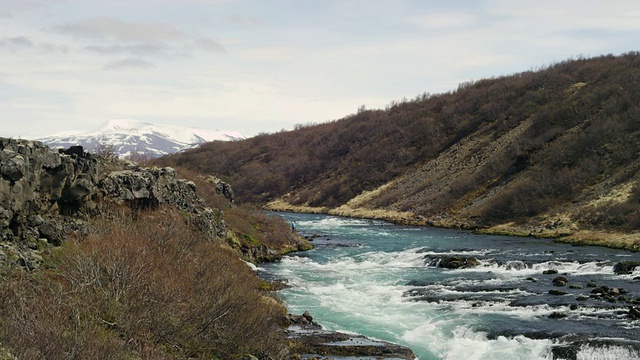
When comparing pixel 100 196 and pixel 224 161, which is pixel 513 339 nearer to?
pixel 100 196

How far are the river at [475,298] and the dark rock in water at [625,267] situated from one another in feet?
1.19

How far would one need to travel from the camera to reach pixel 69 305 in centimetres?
1051

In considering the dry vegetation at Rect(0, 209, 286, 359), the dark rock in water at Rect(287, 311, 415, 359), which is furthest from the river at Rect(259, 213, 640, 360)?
the dry vegetation at Rect(0, 209, 286, 359)

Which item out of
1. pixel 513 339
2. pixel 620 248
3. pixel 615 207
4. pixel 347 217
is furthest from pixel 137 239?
pixel 347 217

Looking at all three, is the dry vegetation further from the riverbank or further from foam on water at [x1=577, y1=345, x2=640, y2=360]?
the riverbank

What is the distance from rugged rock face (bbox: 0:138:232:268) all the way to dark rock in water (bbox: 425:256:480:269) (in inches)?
737

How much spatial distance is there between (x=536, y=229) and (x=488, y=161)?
3038 centimetres

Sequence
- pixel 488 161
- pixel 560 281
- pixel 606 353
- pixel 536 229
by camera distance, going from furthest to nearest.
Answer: pixel 488 161 → pixel 536 229 → pixel 560 281 → pixel 606 353

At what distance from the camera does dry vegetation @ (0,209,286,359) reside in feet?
29.5

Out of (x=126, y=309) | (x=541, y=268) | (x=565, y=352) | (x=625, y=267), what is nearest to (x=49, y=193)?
(x=126, y=309)

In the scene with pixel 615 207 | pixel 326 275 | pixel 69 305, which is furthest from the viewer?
pixel 615 207

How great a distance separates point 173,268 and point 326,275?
19087 millimetres

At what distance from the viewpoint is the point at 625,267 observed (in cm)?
3016

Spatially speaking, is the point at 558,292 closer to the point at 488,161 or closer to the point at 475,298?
the point at 475,298
